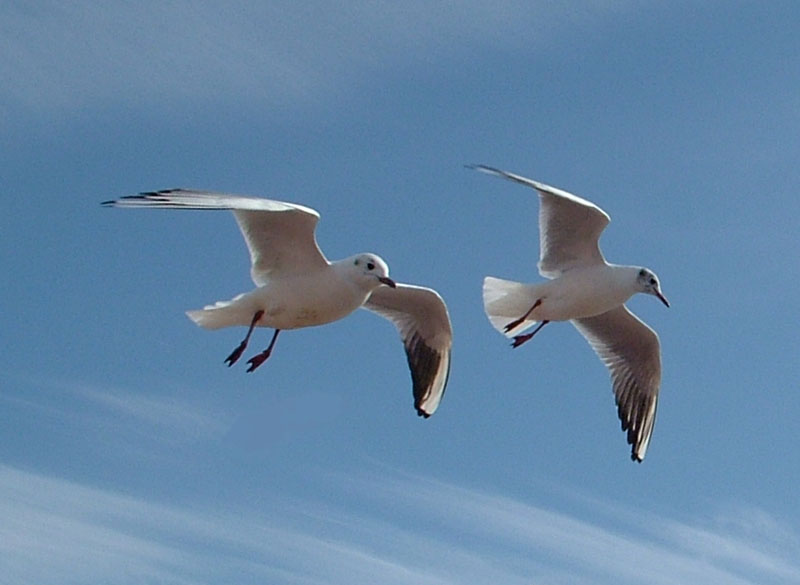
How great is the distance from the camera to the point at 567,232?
1573 cm

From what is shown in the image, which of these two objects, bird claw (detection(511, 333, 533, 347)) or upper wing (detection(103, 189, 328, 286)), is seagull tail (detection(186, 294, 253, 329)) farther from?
bird claw (detection(511, 333, 533, 347))

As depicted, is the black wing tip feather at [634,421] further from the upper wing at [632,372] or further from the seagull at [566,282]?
the seagull at [566,282]

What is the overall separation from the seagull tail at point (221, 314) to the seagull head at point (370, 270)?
3.22 ft

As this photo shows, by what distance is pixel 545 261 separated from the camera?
52.4ft

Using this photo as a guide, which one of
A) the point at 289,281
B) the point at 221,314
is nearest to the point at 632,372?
the point at 289,281

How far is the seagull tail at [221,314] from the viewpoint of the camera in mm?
13750

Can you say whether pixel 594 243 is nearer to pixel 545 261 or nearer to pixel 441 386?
pixel 545 261

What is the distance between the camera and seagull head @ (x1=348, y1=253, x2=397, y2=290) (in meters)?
13.9

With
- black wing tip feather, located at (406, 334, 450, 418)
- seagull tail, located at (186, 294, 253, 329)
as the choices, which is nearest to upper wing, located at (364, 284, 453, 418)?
black wing tip feather, located at (406, 334, 450, 418)

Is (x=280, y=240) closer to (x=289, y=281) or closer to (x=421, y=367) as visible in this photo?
(x=289, y=281)

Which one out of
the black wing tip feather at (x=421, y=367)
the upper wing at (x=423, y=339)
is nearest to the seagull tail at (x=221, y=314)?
the upper wing at (x=423, y=339)

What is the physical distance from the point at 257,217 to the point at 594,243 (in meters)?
3.60

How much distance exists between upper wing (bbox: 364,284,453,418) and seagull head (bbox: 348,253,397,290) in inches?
80.4

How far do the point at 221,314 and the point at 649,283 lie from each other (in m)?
4.35
